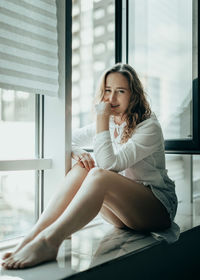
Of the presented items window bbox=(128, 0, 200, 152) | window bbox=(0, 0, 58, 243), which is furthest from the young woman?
window bbox=(128, 0, 200, 152)

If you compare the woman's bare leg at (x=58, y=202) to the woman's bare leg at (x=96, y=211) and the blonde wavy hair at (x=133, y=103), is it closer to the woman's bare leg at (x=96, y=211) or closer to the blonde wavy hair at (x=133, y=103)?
the woman's bare leg at (x=96, y=211)

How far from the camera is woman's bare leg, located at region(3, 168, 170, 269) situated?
115 cm

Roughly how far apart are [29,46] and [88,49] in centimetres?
92

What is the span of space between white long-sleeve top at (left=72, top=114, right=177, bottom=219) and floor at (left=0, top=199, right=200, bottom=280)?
0.79ft

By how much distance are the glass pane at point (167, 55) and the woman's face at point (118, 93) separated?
2.43ft

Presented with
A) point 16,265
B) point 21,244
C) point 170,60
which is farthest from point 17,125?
point 170,60

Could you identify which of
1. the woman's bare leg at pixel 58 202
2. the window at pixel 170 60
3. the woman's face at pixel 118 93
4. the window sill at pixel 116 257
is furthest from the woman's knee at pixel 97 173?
the window at pixel 170 60

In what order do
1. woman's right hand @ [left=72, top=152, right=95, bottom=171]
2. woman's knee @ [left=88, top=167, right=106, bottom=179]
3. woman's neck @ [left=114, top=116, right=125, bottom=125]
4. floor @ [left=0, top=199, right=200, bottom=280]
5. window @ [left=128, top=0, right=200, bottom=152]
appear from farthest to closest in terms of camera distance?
window @ [left=128, top=0, right=200, bottom=152] < woman's neck @ [left=114, top=116, right=125, bottom=125] < woman's right hand @ [left=72, top=152, right=95, bottom=171] < woman's knee @ [left=88, top=167, right=106, bottom=179] < floor @ [left=0, top=199, right=200, bottom=280]

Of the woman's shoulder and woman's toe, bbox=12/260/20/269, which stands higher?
the woman's shoulder

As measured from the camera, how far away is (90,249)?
1.40 metres

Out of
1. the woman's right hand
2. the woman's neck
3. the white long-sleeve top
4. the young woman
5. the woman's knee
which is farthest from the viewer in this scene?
the woman's neck

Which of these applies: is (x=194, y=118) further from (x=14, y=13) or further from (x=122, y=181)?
(x=14, y=13)

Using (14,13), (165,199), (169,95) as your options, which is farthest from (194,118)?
(14,13)

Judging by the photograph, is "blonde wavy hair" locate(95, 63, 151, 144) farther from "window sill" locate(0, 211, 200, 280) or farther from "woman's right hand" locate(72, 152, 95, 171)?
"window sill" locate(0, 211, 200, 280)
